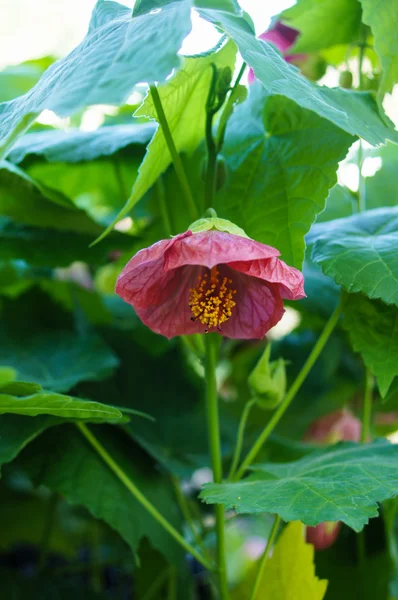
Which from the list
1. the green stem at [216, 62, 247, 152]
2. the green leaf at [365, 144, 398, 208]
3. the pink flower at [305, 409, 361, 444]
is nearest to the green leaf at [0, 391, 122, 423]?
the green stem at [216, 62, 247, 152]

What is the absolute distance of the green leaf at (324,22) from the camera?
23.9 inches

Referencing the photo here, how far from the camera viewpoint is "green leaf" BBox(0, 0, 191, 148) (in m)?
0.32

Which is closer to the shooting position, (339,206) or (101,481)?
(101,481)

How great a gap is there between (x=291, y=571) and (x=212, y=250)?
0.27 metres

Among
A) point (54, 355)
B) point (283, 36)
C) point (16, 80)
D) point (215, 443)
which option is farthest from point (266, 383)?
point (16, 80)

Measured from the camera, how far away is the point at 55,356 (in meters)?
0.71

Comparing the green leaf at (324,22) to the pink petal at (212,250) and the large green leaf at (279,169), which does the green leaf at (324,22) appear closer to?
the large green leaf at (279,169)

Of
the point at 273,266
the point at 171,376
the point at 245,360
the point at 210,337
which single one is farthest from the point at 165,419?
the point at 273,266

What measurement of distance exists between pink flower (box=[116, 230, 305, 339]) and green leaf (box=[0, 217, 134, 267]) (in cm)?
18

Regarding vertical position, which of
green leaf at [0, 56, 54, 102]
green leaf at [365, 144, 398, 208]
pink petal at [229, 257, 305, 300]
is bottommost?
green leaf at [365, 144, 398, 208]

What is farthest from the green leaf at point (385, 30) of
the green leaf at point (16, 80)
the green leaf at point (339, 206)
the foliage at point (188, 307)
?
the green leaf at point (16, 80)

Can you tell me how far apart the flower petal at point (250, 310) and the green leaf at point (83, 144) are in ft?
0.57

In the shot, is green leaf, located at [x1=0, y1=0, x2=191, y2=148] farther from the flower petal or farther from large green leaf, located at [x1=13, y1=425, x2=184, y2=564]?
large green leaf, located at [x1=13, y1=425, x2=184, y2=564]

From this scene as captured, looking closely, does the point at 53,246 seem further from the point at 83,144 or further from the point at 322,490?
the point at 322,490
